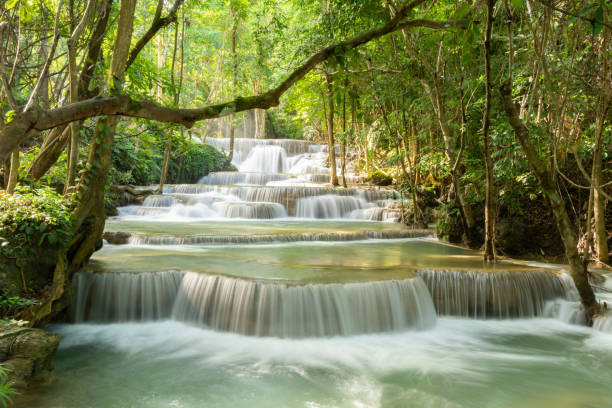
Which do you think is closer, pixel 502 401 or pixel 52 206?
pixel 502 401

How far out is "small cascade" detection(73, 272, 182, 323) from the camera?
19.3ft

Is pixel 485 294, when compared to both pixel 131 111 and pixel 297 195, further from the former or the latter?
pixel 297 195

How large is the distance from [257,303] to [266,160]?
22.2m

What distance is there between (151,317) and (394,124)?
→ 33.1ft

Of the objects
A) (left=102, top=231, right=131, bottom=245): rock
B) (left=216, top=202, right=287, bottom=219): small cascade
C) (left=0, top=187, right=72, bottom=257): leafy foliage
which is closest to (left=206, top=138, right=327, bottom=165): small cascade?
(left=216, top=202, right=287, bottom=219): small cascade

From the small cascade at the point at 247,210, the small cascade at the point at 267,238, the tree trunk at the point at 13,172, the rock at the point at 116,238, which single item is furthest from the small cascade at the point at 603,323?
the small cascade at the point at 247,210

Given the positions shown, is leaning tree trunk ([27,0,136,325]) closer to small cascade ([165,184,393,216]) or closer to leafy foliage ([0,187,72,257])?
leafy foliage ([0,187,72,257])

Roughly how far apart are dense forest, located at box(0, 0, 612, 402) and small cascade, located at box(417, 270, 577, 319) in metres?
0.80

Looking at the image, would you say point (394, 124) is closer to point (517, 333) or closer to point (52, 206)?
point (517, 333)

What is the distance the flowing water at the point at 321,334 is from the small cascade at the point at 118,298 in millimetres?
15

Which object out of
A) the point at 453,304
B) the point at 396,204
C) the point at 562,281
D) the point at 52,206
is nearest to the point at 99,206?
the point at 52,206

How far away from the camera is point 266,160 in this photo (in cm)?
2725

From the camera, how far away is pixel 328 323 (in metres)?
5.57

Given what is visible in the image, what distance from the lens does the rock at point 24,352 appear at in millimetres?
3461
